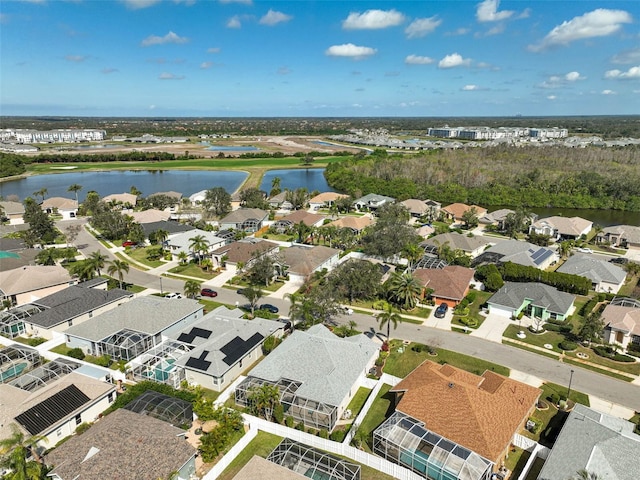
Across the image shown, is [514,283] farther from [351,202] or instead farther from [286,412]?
[351,202]

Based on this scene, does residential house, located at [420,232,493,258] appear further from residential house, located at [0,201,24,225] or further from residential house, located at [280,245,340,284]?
residential house, located at [0,201,24,225]

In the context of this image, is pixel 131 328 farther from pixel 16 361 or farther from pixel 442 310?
pixel 442 310

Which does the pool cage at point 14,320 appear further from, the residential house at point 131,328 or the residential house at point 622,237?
the residential house at point 622,237

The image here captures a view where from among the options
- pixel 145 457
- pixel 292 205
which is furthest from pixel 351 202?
pixel 145 457

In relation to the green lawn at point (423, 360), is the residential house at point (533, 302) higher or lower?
higher

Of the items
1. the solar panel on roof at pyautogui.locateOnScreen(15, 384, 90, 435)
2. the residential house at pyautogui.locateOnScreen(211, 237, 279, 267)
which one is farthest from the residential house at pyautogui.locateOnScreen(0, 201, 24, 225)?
the solar panel on roof at pyautogui.locateOnScreen(15, 384, 90, 435)

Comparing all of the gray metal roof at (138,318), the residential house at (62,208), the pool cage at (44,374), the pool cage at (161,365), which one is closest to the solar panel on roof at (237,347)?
the pool cage at (161,365)

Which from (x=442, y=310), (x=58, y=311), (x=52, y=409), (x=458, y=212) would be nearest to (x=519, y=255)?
(x=442, y=310)
